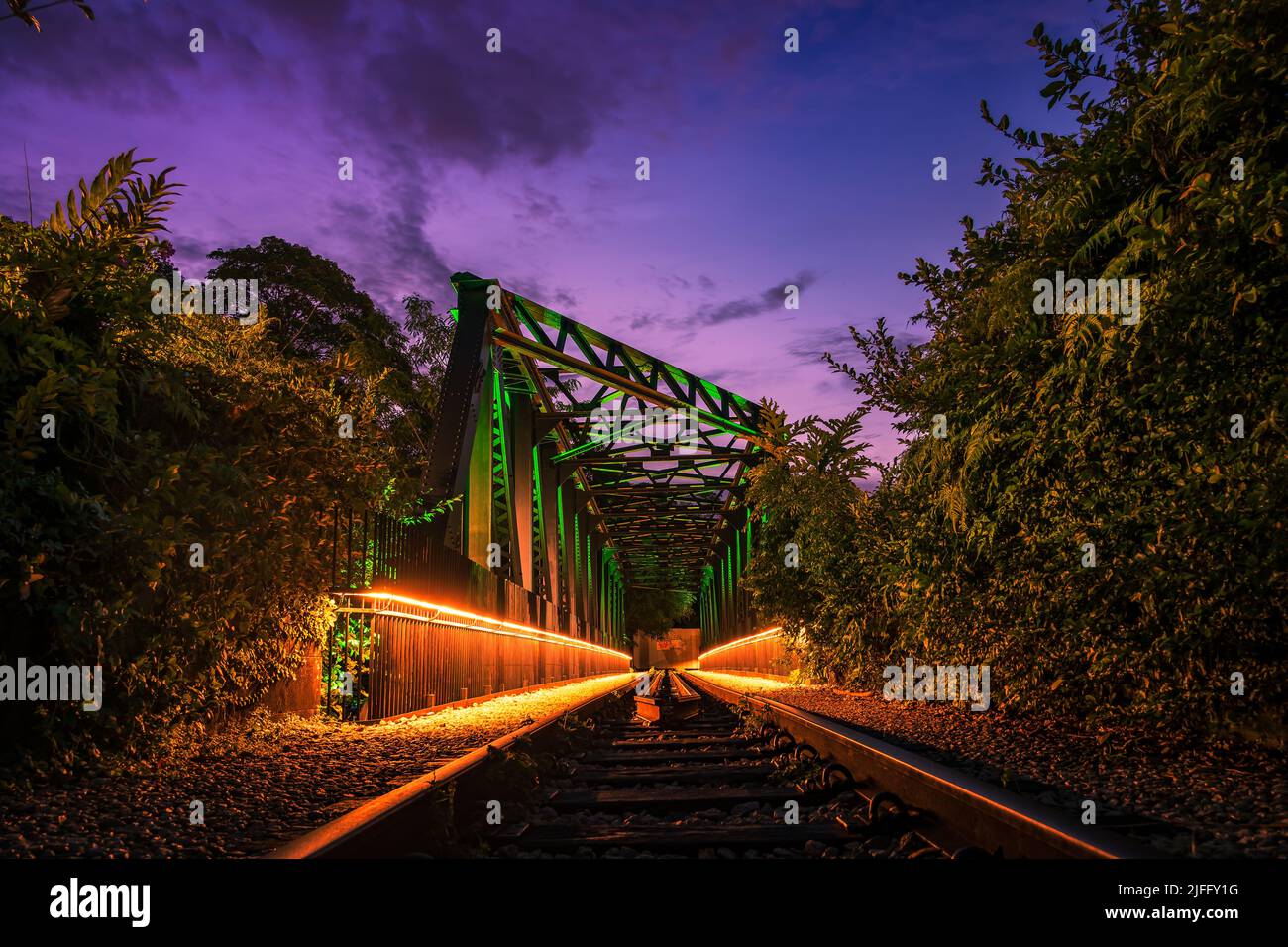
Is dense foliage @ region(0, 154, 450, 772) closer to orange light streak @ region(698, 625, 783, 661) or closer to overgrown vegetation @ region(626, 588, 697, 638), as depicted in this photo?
orange light streak @ region(698, 625, 783, 661)

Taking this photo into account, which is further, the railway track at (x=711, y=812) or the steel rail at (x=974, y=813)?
the railway track at (x=711, y=812)

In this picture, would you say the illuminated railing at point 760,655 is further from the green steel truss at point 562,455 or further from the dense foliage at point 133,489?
the dense foliage at point 133,489

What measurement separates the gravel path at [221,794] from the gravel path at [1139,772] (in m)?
2.97

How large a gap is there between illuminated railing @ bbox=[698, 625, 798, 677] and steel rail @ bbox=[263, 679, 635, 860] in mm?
12205

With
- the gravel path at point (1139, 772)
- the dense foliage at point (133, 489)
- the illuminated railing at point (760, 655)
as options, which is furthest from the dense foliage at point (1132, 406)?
the illuminated railing at point (760, 655)

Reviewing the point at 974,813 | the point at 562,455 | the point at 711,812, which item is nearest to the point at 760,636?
the point at 562,455

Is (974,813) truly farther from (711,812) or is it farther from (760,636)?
(760,636)

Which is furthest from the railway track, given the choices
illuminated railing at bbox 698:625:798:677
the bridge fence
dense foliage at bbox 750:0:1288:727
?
illuminated railing at bbox 698:625:798:677

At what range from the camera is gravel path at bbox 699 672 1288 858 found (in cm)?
289

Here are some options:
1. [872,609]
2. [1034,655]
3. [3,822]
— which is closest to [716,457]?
[872,609]

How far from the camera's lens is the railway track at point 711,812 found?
2.54 metres

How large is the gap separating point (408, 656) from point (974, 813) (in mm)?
7169

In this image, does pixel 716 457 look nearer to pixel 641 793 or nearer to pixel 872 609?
pixel 872 609

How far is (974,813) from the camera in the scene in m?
2.81
